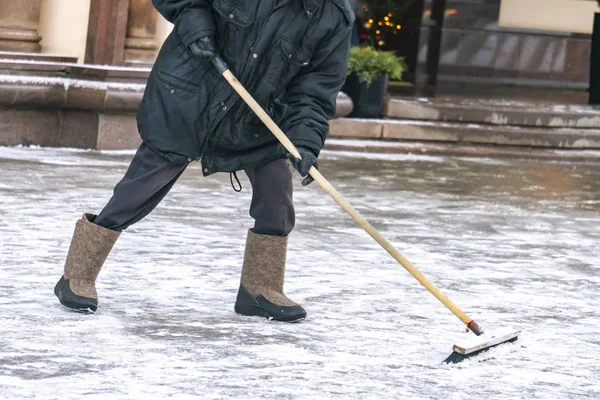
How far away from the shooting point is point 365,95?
38.2ft

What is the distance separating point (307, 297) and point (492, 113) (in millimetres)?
7415

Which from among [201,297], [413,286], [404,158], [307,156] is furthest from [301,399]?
[404,158]

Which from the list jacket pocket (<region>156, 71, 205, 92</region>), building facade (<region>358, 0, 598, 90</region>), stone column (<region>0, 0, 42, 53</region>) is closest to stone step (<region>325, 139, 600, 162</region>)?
stone column (<region>0, 0, 42, 53</region>)

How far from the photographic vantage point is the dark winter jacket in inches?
178

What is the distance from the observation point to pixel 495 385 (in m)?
4.13

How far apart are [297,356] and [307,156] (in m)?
0.70

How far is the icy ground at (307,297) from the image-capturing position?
3998mm

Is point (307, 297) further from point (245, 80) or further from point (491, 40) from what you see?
point (491, 40)

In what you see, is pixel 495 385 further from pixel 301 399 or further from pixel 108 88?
pixel 108 88

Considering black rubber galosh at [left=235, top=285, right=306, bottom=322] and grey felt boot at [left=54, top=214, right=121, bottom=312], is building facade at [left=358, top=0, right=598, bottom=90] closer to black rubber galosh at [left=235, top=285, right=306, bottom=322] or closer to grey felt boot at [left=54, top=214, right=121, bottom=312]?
black rubber galosh at [left=235, top=285, right=306, bottom=322]

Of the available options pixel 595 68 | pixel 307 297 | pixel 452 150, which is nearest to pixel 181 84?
pixel 307 297

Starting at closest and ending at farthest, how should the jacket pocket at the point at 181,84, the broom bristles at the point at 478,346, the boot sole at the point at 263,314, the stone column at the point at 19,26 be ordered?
the broom bristles at the point at 478,346 < the jacket pocket at the point at 181,84 < the boot sole at the point at 263,314 < the stone column at the point at 19,26

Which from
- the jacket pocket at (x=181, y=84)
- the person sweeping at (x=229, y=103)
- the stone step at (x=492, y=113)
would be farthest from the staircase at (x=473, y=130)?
the jacket pocket at (x=181, y=84)

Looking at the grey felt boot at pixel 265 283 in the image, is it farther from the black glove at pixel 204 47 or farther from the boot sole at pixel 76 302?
the black glove at pixel 204 47
